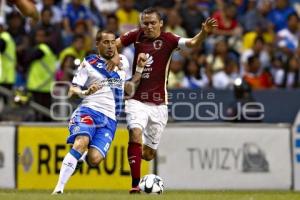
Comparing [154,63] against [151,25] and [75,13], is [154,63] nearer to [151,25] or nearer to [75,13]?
[151,25]

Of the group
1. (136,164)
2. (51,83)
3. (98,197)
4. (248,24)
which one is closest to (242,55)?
(248,24)

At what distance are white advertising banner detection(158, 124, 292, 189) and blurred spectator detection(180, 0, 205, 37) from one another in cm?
626

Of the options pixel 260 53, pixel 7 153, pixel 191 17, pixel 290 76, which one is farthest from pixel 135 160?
pixel 191 17

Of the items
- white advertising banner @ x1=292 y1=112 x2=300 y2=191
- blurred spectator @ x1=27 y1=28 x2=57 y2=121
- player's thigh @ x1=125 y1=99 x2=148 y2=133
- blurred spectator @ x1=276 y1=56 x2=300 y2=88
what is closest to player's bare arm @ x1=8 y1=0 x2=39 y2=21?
player's thigh @ x1=125 y1=99 x2=148 y2=133

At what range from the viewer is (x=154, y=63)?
54.9 feet

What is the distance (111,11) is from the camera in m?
26.1

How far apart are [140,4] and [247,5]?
8.51 ft

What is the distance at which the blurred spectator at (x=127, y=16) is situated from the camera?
25.5 m

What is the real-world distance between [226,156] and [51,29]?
5.82 meters

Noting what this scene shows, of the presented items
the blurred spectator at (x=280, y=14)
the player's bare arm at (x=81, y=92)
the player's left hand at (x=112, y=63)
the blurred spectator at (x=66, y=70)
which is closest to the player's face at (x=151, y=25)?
the player's left hand at (x=112, y=63)

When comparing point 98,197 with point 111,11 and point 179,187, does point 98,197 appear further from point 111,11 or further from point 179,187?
point 111,11

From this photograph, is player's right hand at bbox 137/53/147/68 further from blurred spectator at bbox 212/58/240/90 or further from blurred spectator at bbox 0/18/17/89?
blurred spectator at bbox 212/58/240/90

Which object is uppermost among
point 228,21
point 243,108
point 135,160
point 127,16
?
point 127,16

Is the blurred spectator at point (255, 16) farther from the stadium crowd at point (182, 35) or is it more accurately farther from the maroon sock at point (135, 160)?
the maroon sock at point (135, 160)
